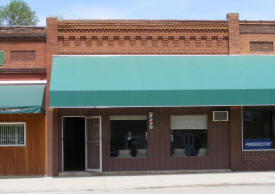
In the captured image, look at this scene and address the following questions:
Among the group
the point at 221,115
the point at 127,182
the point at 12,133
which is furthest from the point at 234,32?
the point at 12,133

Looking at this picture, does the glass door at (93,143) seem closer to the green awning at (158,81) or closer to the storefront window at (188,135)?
the green awning at (158,81)

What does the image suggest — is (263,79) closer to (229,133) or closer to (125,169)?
(229,133)

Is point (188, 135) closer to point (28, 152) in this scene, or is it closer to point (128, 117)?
point (128, 117)

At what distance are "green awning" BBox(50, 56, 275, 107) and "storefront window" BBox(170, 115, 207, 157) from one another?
1.49 m

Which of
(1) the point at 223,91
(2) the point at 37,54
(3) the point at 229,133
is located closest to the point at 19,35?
(2) the point at 37,54

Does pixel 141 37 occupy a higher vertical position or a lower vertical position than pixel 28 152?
higher

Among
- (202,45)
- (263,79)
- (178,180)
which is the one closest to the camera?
(178,180)

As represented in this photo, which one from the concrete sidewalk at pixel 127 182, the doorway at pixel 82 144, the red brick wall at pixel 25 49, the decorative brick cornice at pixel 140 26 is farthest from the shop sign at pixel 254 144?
the red brick wall at pixel 25 49

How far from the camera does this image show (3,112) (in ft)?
45.3

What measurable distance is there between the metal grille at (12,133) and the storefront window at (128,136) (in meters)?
3.31

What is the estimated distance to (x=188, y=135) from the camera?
1565 cm

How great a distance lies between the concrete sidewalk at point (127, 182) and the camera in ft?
40.5

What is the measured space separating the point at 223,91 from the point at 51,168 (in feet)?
22.2

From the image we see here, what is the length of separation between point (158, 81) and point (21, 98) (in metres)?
4.82
